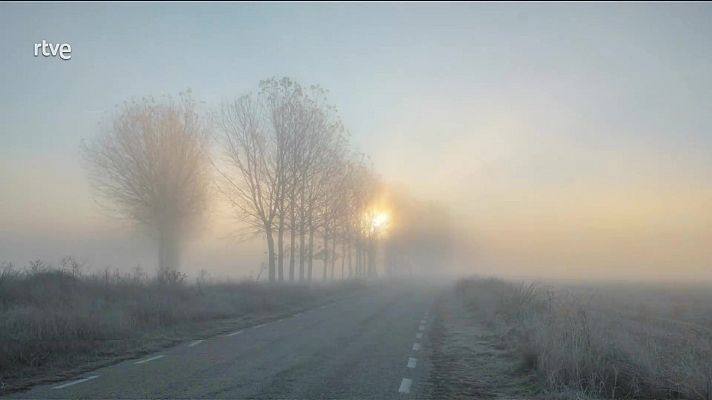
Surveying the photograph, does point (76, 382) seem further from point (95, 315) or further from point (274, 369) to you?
point (95, 315)

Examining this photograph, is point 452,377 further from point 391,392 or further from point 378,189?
point 378,189

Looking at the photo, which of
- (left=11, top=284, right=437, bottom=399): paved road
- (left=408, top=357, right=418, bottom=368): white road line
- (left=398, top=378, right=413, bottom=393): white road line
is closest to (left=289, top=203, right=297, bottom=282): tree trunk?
(left=11, top=284, right=437, bottom=399): paved road

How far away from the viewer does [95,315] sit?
13891 millimetres

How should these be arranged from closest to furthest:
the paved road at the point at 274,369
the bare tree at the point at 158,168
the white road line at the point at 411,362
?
the paved road at the point at 274,369 → the white road line at the point at 411,362 → the bare tree at the point at 158,168

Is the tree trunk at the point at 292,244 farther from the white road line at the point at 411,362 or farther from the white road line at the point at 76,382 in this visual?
the white road line at the point at 76,382

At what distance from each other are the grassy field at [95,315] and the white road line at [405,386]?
5.72m

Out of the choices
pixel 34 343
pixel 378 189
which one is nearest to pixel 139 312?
pixel 34 343

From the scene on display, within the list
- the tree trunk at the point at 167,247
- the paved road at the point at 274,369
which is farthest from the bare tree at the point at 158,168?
the paved road at the point at 274,369

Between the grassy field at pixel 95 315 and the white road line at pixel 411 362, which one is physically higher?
the grassy field at pixel 95 315

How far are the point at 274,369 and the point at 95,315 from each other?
22.2 ft

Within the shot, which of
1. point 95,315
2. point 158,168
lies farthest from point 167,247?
point 95,315

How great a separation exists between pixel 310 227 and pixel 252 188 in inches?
289

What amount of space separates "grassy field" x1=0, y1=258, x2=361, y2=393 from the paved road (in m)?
0.95

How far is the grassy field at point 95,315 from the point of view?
33.4ft
